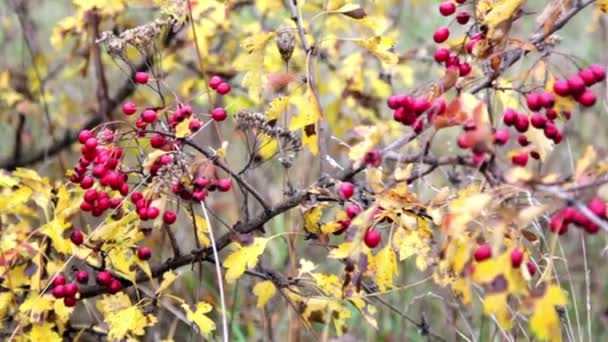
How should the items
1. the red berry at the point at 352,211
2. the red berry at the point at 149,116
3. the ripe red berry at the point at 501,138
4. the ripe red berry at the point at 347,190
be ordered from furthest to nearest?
the red berry at the point at 149,116
the red berry at the point at 352,211
the ripe red berry at the point at 347,190
the ripe red berry at the point at 501,138

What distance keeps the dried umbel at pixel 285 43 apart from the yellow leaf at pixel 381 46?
14 centimetres

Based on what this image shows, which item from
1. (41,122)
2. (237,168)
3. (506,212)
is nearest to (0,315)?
(506,212)

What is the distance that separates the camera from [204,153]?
5.68ft

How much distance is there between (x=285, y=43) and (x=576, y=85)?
24.5 inches

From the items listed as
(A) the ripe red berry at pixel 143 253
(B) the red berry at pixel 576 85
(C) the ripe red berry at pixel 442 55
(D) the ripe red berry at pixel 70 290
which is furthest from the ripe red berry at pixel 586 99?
(D) the ripe red berry at pixel 70 290

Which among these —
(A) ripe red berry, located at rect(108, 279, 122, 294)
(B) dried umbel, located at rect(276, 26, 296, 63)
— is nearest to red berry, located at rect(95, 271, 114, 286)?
(A) ripe red berry, located at rect(108, 279, 122, 294)

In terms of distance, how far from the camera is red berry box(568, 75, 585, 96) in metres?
1.50

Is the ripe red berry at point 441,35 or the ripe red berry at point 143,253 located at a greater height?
the ripe red berry at point 441,35

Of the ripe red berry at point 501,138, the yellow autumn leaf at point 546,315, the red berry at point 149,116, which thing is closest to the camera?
the yellow autumn leaf at point 546,315

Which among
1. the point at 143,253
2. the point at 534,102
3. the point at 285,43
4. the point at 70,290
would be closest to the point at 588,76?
the point at 534,102

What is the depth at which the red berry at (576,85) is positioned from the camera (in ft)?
4.91

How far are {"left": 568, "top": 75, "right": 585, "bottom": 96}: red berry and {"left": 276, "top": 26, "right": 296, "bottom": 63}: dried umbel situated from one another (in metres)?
0.60

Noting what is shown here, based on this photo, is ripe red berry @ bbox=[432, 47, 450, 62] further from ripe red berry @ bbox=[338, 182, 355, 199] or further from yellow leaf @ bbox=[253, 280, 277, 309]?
yellow leaf @ bbox=[253, 280, 277, 309]

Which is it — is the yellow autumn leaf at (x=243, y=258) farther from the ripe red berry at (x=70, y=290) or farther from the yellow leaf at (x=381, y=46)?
the yellow leaf at (x=381, y=46)
